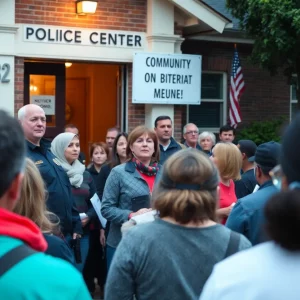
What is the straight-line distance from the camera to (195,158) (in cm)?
331

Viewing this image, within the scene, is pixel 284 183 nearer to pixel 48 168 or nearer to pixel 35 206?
pixel 35 206

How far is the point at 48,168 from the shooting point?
5.98 metres

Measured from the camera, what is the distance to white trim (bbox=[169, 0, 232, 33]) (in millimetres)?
12102

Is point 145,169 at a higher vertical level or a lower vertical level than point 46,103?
lower

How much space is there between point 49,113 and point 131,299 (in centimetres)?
934

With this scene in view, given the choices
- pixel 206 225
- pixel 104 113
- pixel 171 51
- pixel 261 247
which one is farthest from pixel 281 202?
pixel 104 113

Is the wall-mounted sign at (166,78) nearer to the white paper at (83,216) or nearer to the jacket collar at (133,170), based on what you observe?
the white paper at (83,216)

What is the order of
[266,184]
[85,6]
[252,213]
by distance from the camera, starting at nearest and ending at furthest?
[252,213]
[266,184]
[85,6]

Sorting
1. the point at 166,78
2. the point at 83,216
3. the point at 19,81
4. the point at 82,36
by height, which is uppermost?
the point at 82,36

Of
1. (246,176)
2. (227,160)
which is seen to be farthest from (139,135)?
(246,176)

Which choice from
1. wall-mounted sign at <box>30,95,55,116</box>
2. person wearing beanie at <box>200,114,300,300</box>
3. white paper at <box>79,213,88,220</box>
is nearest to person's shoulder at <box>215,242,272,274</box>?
person wearing beanie at <box>200,114,300,300</box>

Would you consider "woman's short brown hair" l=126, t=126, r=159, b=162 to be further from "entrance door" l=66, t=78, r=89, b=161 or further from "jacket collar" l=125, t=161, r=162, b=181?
"entrance door" l=66, t=78, r=89, b=161

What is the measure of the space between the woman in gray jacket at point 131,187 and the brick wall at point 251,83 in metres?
7.74

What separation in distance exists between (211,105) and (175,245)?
1153 centimetres
